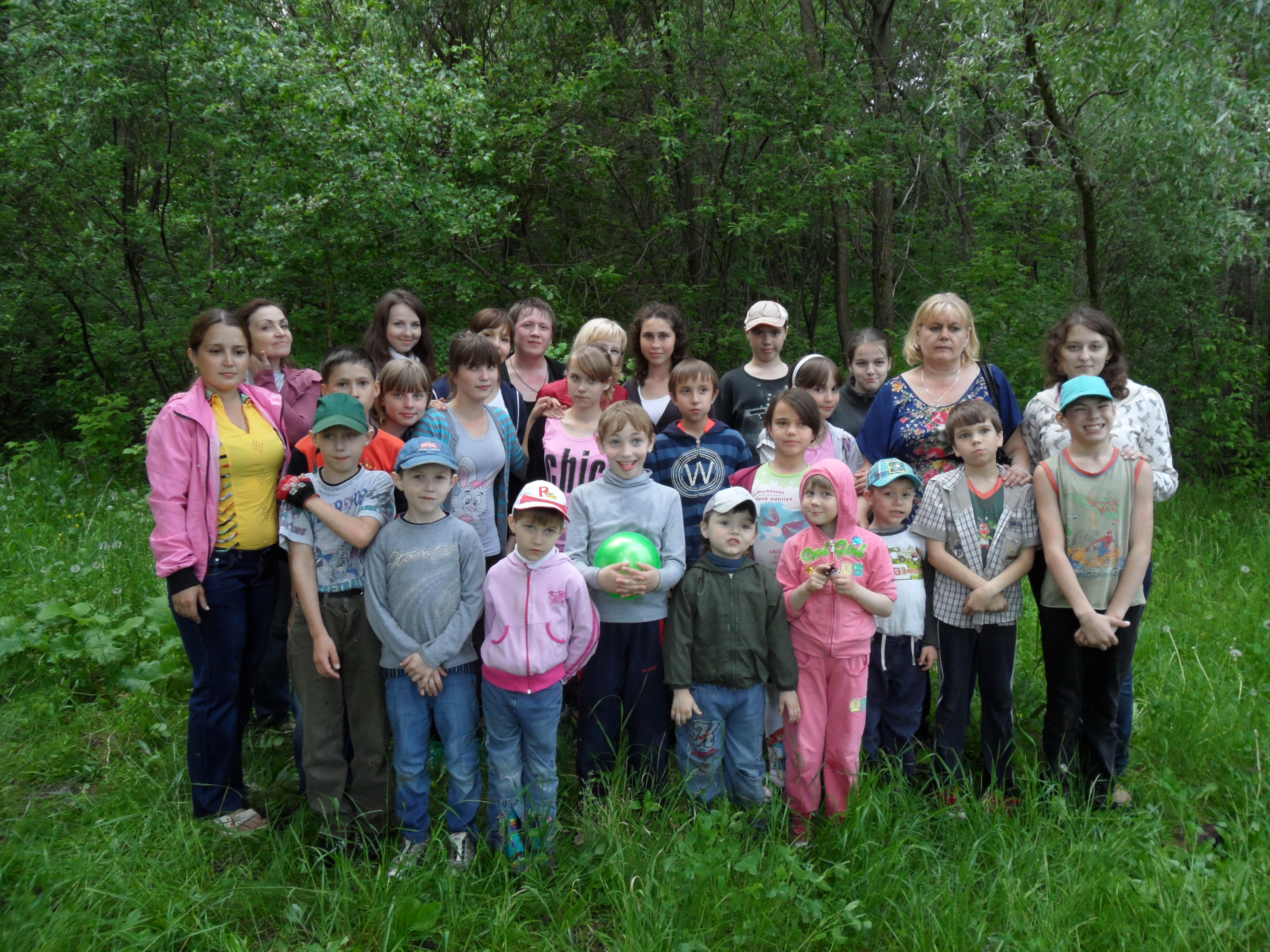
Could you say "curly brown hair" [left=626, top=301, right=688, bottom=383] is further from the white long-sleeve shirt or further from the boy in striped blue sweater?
the white long-sleeve shirt

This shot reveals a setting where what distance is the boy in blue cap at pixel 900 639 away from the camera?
3.42 meters

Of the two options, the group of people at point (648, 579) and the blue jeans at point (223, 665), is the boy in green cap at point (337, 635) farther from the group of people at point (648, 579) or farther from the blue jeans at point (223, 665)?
the blue jeans at point (223, 665)

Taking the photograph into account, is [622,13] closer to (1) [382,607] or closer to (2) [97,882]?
(1) [382,607]

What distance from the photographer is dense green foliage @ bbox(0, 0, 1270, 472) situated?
7.54 metres

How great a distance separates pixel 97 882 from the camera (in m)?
2.80

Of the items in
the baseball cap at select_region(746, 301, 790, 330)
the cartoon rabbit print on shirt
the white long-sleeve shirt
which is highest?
the baseball cap at select_region(746, 301, 790, 330)

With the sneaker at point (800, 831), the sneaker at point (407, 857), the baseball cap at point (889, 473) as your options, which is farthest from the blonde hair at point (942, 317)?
the sneaker at point (407, 857)

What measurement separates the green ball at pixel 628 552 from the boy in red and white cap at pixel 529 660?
0.14 metres

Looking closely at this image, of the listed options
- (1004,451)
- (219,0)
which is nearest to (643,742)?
(1004,451)

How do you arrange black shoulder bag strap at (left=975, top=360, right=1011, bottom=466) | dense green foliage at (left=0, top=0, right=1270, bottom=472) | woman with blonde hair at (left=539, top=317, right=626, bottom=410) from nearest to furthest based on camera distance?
black shoulder bag strap at (left=975, top=360, right=1011, bottom=466), woman with blonde hair at (left=539, top=317, right=626, bottom=410), dense green foliage at (left=0, top=0, right=1270, bottom=472)

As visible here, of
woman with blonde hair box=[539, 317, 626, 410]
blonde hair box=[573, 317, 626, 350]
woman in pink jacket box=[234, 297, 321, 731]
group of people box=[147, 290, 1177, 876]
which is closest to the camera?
group of people box=[147, 290, 1177, 876]

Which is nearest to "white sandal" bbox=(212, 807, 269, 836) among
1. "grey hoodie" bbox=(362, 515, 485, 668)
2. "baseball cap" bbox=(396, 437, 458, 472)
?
"grey hoodie" bbox=(362, 515, 485, 668)

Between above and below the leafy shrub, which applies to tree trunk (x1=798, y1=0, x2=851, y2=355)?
above

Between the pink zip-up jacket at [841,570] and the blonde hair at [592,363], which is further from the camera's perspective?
the blonde hair at [592,363]
